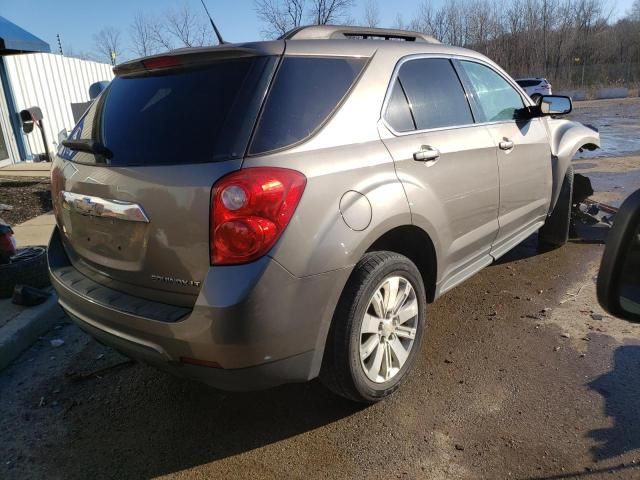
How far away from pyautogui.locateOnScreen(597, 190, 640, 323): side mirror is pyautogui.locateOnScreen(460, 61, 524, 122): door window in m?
2.44

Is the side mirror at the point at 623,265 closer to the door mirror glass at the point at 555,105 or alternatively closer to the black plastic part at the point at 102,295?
the black plastic part at the point at 102,295

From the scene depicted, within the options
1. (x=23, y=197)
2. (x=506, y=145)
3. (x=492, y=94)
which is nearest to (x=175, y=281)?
(x=506, y=145)

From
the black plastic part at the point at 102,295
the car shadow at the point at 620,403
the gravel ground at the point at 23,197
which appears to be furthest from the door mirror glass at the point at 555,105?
the gravel ground at the point at 23,197

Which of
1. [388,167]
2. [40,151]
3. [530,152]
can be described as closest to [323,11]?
[40,151]

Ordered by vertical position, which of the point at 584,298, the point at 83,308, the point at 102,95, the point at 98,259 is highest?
the point at 102,95

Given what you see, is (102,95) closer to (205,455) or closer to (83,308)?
(83,308)

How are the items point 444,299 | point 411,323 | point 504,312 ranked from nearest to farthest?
1. point 411,323
2. point 504,312
3. point 444,299

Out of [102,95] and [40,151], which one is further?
[40,151]

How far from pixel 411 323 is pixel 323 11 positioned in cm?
1963

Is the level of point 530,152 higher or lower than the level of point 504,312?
higher

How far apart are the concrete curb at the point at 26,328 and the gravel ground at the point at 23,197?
3388 mm

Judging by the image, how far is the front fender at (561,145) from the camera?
15.0 ft

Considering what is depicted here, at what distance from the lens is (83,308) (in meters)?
2.67

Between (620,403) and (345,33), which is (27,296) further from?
(620,403)
